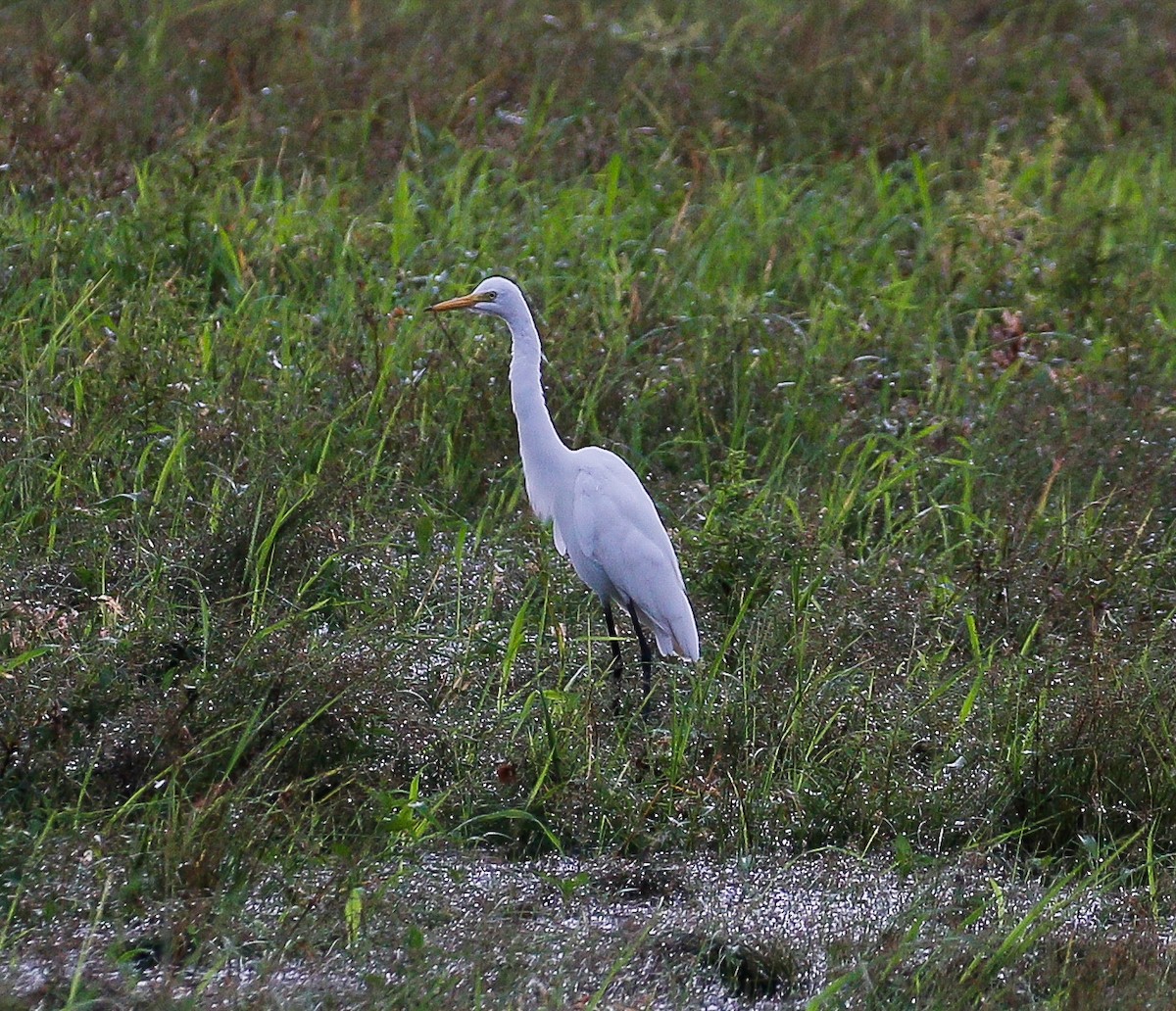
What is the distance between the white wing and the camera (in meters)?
3.74

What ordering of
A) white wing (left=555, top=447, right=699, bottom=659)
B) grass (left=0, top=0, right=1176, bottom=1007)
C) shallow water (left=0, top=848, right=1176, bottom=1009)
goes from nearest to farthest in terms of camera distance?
shallow water (left=0, top=848, right=1176, bottom=1009) → grass (left=0, top=0, right=1176, bottom=1007) → white wing (left=555, top=447, right=699, bottom=659)

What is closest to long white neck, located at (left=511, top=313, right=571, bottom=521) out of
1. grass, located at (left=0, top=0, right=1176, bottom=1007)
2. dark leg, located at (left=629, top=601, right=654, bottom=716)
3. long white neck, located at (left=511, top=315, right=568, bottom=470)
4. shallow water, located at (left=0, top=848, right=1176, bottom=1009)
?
long white neck, located at (left=511, top=315, right=568, bottom=470)

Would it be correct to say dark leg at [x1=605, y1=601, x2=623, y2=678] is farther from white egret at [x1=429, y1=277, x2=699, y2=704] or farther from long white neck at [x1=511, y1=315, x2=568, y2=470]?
long white neck at [x1=511, y1=315, x2=568, y2=470]

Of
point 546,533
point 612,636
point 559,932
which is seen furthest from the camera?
point 546,533

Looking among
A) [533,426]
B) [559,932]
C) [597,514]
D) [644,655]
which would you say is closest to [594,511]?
[597,514]

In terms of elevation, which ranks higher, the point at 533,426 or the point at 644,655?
the point at 533,426

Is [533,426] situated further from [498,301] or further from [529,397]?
[498,301]

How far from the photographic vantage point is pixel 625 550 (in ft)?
12.3

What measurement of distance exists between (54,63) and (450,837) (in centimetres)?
410

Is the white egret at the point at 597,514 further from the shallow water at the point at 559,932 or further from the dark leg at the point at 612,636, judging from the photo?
the shallow water at the point at 559,932

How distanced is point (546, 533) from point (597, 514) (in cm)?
38

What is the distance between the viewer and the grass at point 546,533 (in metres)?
2.64

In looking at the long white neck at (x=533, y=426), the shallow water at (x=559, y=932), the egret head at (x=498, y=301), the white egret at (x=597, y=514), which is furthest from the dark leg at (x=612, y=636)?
the shallow water at (x=559, y=932)

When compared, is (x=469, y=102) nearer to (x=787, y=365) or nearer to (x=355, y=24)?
(x=355, y=24)
